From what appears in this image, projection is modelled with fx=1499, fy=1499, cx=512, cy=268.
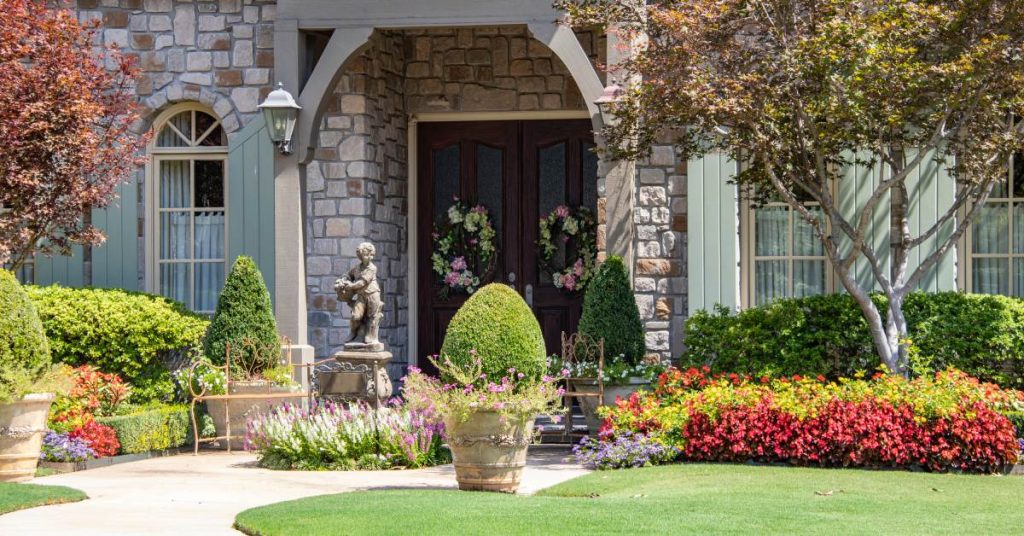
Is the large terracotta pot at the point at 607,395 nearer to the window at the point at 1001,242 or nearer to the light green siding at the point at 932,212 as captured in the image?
the light green siding at the point at 932,212

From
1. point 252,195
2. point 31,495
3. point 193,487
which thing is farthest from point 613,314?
point 31,495

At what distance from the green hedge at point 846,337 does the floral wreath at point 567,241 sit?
2.09 m

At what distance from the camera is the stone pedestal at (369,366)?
11.5 m

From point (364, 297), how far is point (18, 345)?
272cm

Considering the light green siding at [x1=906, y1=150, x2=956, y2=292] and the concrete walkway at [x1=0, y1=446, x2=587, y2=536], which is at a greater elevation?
the light green siding at [x1=906, y1=150, x2=956, y2=292]

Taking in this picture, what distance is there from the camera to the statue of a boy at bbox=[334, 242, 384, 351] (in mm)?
11492

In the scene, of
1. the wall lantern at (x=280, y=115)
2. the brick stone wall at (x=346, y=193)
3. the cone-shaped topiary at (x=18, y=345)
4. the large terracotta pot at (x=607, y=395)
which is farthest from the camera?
the brick stone wall at (x=346, y=193)

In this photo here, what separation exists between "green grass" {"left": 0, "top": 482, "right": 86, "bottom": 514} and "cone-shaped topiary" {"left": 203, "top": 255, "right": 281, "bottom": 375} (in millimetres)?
3014

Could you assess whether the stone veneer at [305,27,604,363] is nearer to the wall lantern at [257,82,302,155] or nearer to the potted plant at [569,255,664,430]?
the wall lantern at [257,82,302,155]

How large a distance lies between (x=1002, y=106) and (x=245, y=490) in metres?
5.81

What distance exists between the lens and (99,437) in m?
11.0

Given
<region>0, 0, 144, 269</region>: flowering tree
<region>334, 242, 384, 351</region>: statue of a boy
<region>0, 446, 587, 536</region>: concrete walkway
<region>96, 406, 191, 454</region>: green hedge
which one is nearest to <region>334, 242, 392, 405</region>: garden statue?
<region>334, 242, 384, 351</region>: statue of a boy

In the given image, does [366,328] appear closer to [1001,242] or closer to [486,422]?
[486,422]

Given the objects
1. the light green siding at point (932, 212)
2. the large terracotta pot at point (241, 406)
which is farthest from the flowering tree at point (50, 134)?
the light green siding at point (932, 212)
